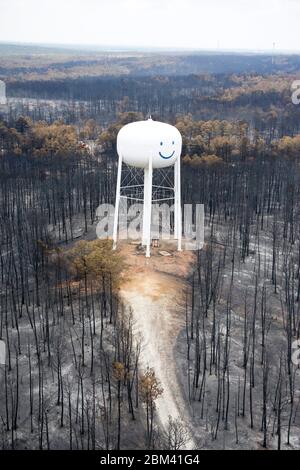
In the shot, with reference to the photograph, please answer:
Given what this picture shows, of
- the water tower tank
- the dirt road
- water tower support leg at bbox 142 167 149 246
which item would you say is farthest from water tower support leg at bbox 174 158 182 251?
the dirt road

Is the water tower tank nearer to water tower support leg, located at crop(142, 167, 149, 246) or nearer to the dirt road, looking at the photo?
water tower support leg, located at crop(142, 167, 149, 246)

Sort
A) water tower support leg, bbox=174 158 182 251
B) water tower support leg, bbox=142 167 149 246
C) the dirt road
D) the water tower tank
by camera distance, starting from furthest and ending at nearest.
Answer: water tower support leg, bbox=174 158 182 251
water tower support leg, bbox=142 167 149 246
the water tower tank
the dirt road

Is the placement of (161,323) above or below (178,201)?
below

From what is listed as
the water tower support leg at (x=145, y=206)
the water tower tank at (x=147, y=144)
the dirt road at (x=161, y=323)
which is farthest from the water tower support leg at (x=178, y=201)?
the dirt road at (x=161, y=323)

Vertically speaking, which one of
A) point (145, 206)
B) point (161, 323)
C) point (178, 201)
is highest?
point (178, 201)

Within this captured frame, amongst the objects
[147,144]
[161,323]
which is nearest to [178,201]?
[147,144]

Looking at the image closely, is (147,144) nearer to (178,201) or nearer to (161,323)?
(178,201)

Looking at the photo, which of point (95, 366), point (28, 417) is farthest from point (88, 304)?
point (28, 417)

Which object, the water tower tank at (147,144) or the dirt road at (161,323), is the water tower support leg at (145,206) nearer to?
the water tower tank at (147,144)

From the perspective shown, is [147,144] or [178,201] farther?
[178,201]
